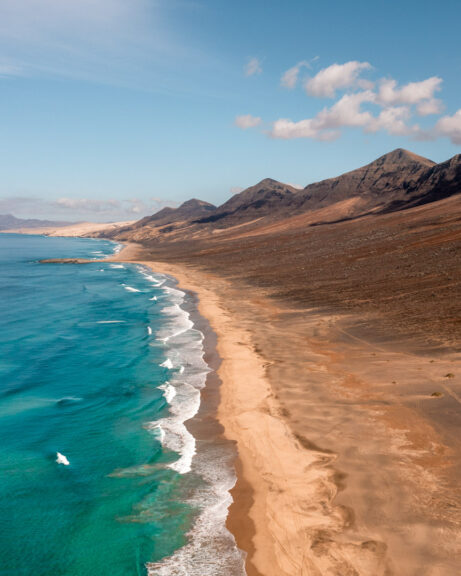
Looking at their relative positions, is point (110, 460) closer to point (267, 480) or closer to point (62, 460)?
point (62, 460)

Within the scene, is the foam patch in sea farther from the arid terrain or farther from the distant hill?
the distant hill

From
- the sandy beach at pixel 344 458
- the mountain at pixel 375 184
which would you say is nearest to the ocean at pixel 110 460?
the sandy beach at pixel 344 458

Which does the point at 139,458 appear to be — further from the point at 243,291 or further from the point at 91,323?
the point at 243,291

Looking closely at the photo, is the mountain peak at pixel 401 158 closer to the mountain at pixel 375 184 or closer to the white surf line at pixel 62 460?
the mountain at pixel 375 184

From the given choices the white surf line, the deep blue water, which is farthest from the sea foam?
the white surf line

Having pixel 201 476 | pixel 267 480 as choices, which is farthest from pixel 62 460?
pixel 267 480

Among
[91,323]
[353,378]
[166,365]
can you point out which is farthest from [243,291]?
[353,378]
